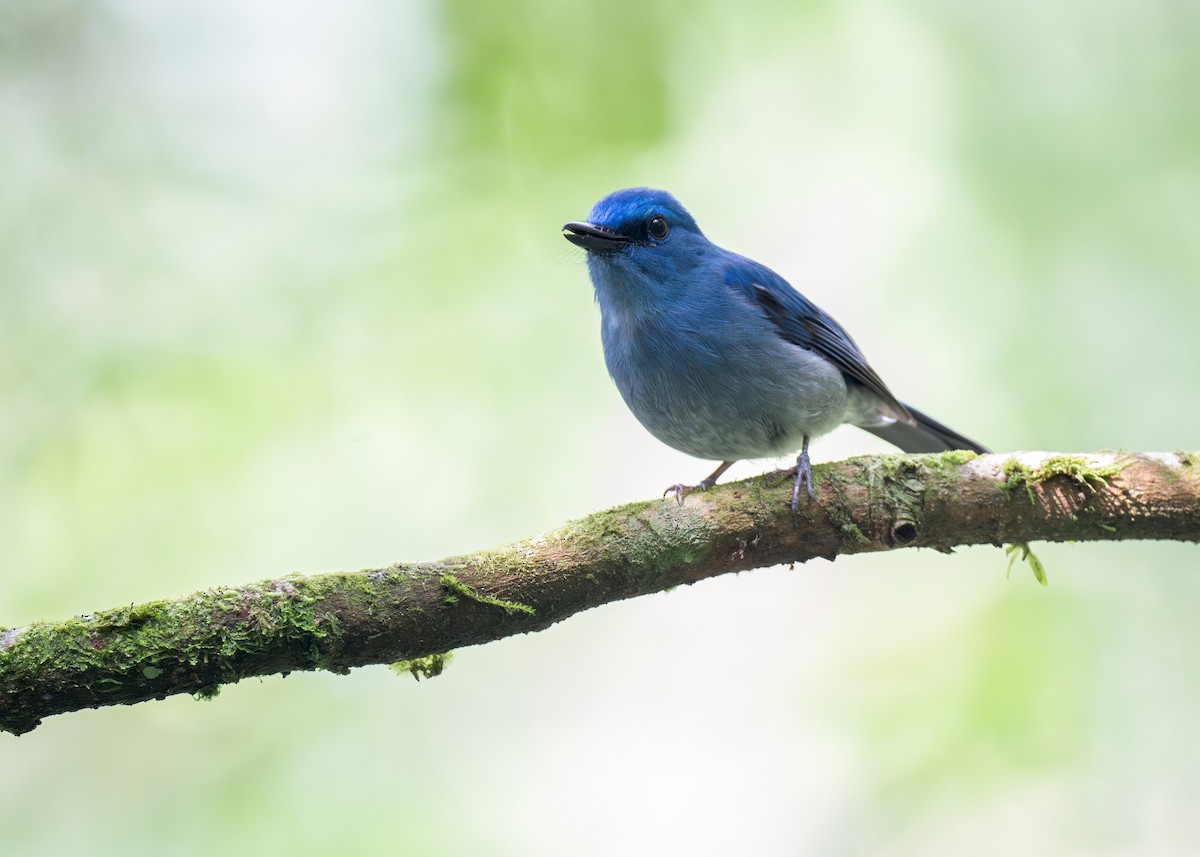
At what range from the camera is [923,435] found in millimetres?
5211

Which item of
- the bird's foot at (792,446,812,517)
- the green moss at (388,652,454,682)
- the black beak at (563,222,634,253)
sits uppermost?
the black beak at (563,222,634,253)

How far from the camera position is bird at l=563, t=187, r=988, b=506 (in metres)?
4.40

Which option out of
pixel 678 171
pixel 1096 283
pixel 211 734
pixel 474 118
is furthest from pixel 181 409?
pixel 1096 283

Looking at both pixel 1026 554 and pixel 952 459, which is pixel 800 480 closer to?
pixel 952 459

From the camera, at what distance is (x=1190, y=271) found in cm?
602

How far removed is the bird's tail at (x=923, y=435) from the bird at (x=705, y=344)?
19 centimetres

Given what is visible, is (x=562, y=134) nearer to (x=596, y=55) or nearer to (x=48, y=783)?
(x=596, y=55)

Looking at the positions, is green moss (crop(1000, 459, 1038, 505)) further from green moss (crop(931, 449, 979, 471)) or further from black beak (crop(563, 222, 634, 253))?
black beak (crop(563, 222, 634, 253))

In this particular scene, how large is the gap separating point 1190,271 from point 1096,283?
0.58 meters

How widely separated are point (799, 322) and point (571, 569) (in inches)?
84.7

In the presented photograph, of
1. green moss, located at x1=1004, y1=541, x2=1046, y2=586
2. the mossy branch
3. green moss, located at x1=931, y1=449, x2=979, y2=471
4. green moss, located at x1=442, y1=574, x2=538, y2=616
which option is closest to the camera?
the mossy branch

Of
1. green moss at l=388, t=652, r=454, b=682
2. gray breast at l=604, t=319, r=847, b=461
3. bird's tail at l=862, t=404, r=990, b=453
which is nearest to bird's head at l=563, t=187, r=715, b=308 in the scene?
gray breast at l=604, t=319, r=847, b=461

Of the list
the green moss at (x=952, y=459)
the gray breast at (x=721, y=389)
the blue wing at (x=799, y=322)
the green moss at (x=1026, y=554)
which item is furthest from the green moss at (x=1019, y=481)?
the blue wing at (x=799, y=322)

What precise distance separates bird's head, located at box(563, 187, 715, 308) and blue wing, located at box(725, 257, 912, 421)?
294 mm
